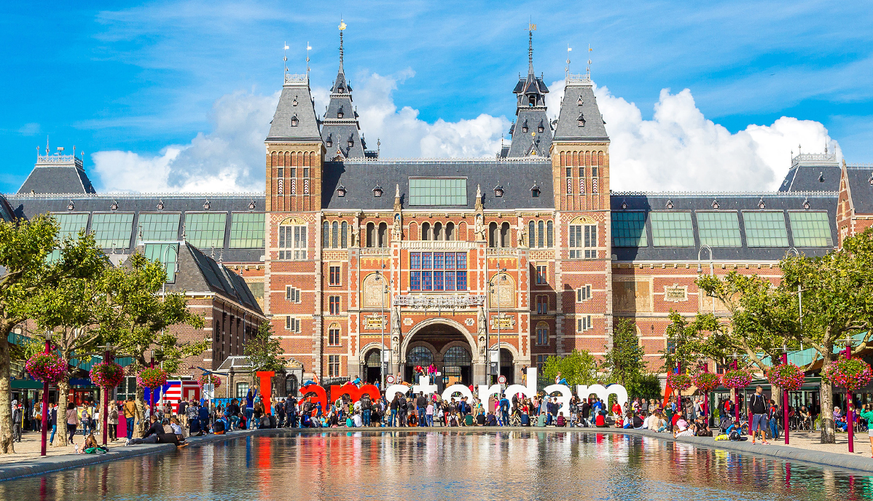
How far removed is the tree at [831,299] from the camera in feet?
113

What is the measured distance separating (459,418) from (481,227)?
33687 mm

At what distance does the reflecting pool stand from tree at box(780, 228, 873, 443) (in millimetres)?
7092

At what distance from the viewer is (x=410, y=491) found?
1892 centimetres

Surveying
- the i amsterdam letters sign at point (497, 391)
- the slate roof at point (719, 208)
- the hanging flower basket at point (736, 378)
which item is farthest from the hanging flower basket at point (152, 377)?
the slate roof at point (719, 208)

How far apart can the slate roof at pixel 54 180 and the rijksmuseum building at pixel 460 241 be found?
0.76 m

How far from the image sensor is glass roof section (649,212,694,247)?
305ft

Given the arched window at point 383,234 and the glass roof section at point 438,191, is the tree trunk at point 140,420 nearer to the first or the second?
the arched window at point 383,234

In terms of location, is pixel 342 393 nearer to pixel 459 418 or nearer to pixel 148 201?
pixel 459 418

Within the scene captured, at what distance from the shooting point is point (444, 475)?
22219 mm

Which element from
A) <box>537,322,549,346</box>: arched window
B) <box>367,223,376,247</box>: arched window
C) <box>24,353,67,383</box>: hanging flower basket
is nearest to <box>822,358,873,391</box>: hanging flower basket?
<box>24,353,67,383</box>: hanging flower basket

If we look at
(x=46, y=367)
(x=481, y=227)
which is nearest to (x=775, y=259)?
(x=481, y=227)

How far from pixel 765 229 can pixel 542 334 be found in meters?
23.7

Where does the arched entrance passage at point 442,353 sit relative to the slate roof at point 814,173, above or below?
below

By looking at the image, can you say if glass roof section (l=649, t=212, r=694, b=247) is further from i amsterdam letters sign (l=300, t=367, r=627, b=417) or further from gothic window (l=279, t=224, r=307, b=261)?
i amsterdam letters sign (l=300, t=367, r=627, b=417)
